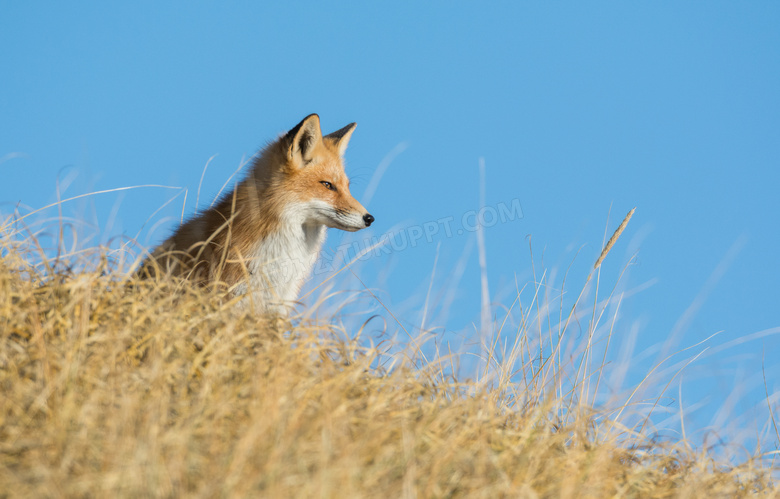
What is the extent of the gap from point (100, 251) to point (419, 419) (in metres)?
2.12

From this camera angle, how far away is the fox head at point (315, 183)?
5.62 meters

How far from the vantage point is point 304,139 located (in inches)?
228

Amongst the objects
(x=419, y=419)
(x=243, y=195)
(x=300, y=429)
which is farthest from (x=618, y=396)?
(x=243, y=195)

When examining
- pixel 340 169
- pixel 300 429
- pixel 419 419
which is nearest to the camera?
pixel 300 429

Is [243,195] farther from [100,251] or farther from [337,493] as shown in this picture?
[337,493]

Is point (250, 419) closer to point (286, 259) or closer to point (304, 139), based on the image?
point (286, 259)

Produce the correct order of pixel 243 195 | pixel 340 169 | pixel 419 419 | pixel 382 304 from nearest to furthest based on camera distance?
pixel 419 419 < pixel 382 304 < pixel 243 195 < pixel 340 169

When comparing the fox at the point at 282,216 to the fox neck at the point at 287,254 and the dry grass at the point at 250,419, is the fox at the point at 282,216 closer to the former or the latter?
the fox neck at the point at 287,254

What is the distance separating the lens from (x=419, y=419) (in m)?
3.02

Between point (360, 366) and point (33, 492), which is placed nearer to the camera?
point (33, 492)

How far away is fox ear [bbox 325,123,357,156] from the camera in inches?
251

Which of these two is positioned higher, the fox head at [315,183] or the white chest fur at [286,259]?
the fox head at [315,183]

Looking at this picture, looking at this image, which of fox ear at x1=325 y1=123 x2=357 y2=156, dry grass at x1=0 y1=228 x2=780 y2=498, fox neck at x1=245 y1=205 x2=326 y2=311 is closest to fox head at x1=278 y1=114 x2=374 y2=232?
fox neck at x1=245 y1=205 x2=326 y2=311

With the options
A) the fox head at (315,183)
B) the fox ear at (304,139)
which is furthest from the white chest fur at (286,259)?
the fox ear at (304,139)
